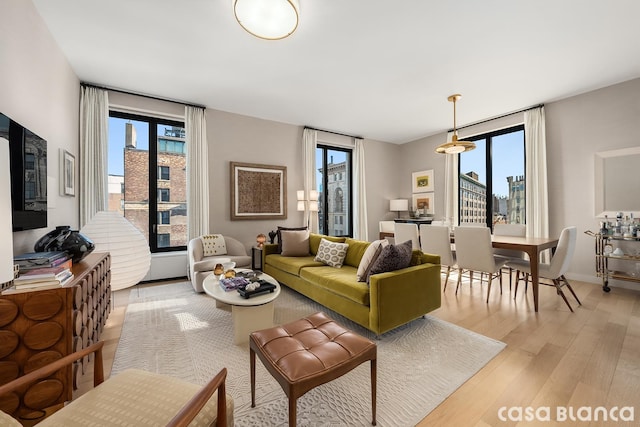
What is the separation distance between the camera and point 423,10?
7.41ft

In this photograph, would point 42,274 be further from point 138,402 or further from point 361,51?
point 361,51

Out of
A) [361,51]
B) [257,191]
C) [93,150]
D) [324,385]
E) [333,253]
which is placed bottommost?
[324,385]

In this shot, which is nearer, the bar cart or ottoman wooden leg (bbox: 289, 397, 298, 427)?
ottoman wooden leg (bbox: 289, 397, 298, 427)

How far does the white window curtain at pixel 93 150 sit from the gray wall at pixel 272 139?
3.4 inches

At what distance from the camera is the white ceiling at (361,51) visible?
2.27m

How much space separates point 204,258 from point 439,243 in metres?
3.37

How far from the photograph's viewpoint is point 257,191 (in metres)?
4.84

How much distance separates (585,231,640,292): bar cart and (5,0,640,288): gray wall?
0.81ft

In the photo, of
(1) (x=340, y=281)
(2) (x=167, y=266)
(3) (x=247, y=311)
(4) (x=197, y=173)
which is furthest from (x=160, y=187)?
(1) (x=340, y=281)

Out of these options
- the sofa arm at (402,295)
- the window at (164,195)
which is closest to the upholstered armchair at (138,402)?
the sofa arm at (402,295)

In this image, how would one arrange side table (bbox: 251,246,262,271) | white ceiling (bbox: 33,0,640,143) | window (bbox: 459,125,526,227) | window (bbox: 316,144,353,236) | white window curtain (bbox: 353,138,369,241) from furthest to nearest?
white window curtain (bbox: 353,138,369,241) < window (bbox: 316,144,353,236) < window (bbox: 459,125,526,227) < side table (bbox: 251,246,262,271) < white ceiling (bbox: 33,0,640,143)

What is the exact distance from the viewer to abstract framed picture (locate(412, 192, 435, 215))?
5977mm

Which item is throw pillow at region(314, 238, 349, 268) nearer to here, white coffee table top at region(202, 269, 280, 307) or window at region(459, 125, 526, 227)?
white coffee table top at region(202, 269, 280, 307)

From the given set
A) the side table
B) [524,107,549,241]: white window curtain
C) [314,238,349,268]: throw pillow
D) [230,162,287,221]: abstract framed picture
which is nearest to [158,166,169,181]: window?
[230,162,287,221]: abstract framed picture
